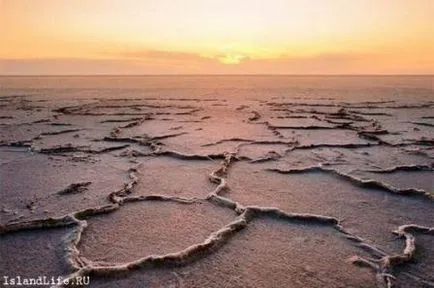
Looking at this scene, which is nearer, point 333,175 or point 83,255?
point 83,255

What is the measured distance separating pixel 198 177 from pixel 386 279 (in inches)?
74.1

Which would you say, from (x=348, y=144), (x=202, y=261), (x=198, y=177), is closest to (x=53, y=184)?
(x=198, y=177)

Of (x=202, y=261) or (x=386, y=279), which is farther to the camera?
(x=202, y=261)

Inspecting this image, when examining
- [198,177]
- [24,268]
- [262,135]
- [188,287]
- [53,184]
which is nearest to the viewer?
[188,287]

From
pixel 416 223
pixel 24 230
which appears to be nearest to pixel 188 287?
pixel 24 230

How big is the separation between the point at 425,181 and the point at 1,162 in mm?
3744

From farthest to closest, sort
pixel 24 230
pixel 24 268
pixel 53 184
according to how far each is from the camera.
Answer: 1. pixel 53 184
2. pixel 24 230
3. pixel 24 268

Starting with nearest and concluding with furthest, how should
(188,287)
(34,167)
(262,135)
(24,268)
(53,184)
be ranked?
1. (188,287)
2. (24,268)
3. (53,184)
4. (34,167)
5. (262,135)

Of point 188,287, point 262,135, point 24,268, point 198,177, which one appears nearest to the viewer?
point 188,287

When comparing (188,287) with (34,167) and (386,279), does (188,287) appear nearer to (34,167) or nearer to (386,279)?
(386,279)

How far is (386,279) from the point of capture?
1.85 meters

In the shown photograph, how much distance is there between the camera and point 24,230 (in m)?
2.39

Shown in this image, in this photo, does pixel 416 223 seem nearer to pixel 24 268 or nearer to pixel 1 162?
pixel 24 268

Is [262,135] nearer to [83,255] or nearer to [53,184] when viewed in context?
[53,184]
